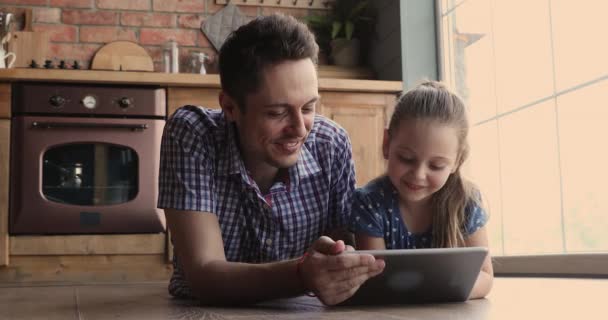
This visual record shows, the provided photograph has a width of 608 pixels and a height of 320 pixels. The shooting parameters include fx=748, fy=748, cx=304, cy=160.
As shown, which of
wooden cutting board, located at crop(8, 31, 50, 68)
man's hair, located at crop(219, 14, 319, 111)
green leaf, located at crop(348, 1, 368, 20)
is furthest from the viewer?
green leaf, located at crop(348, 1, 368, 20)

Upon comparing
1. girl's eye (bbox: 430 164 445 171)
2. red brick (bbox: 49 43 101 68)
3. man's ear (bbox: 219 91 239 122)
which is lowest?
girl's eye (bbox: 430 164 445 171)

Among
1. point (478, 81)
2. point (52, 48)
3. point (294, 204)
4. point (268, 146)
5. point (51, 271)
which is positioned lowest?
point (51, 271)

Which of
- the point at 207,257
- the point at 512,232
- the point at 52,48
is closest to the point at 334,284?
the point at 207,257

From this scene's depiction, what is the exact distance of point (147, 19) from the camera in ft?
12.9

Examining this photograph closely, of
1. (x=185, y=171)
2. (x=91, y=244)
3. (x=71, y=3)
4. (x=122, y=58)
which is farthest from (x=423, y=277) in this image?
(x=71, y=3)

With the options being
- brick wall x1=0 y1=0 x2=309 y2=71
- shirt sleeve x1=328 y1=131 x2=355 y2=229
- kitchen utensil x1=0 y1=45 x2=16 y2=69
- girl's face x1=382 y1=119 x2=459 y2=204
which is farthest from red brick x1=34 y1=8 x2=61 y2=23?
girl's face x1=382 y1=119 x2=459 y2=204

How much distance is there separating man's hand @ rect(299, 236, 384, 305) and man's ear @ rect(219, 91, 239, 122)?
0.45 meters

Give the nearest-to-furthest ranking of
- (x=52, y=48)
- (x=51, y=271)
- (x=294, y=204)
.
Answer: (x=294, y=204) < (x=51, y=271) < (x=52, y=48)

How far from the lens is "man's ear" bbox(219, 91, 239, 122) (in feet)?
5.32

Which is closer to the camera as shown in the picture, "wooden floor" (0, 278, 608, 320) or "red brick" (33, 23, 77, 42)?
"wooden floor" (0, 278, 608, 320)

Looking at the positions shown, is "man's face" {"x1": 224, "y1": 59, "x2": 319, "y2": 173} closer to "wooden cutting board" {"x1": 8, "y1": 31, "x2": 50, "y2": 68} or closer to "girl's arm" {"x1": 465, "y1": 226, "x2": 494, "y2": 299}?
"girl's arm" {"x1": 465, "y1": 226, "x2": 494, "y2": 299}

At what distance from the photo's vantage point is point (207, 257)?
1488mm

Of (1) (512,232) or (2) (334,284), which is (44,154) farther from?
(2) (334,284)

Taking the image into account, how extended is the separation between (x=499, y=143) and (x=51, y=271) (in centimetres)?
196
